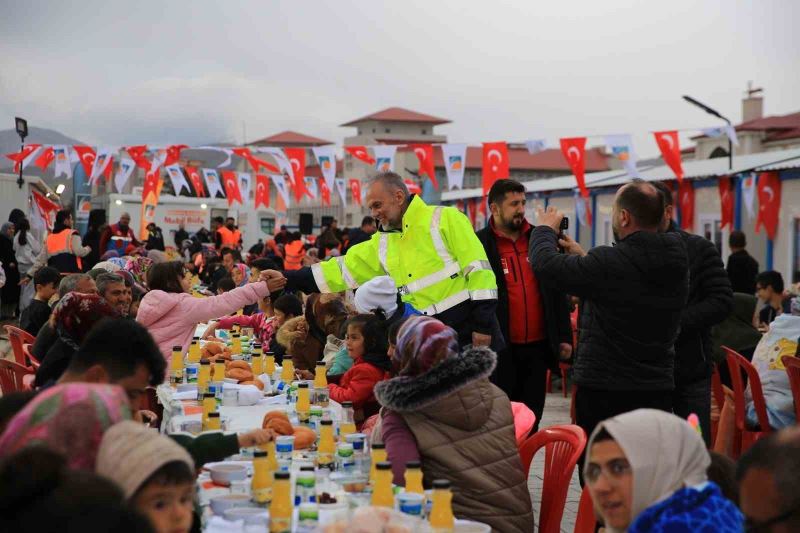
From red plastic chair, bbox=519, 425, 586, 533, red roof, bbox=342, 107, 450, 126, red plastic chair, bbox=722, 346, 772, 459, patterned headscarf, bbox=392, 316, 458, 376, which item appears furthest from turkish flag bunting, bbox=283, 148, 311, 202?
red roof, bbox=342, 107, 450, 126

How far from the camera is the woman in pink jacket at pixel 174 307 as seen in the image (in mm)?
7391

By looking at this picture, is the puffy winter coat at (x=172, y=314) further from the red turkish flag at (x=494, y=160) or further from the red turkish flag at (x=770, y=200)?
the red turkish flag at (x=770, y=200)

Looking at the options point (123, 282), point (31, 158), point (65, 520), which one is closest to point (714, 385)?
point (123, 282)

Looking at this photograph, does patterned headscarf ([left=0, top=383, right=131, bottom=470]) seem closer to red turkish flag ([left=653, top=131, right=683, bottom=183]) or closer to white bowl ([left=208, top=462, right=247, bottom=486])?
white bowl ([left=208, top=462, right=247, bottom=486])

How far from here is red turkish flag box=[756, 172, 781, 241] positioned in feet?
62.3

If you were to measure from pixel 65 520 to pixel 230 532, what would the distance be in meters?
1.28

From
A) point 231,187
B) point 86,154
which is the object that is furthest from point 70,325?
point 231,187

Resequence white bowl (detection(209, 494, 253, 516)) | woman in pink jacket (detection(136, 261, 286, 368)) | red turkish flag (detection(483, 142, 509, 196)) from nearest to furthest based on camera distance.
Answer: white bowl (detection(209, 494, 253, 516)), woman in pink jacket (detection(136, 261, 286, 368)), red turkish flag (detection(483, 142, 509, 196))

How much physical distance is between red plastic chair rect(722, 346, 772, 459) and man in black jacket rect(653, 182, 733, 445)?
799 millimetres

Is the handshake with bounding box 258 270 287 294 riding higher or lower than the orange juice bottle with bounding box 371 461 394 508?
higher

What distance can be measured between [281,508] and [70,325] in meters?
2.26

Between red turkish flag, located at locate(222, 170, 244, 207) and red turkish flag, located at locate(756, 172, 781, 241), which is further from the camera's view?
red turkish flag, located at locate(222, 170, 244, 207)

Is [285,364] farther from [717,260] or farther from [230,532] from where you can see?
[230,532]

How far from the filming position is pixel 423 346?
4035 mm
